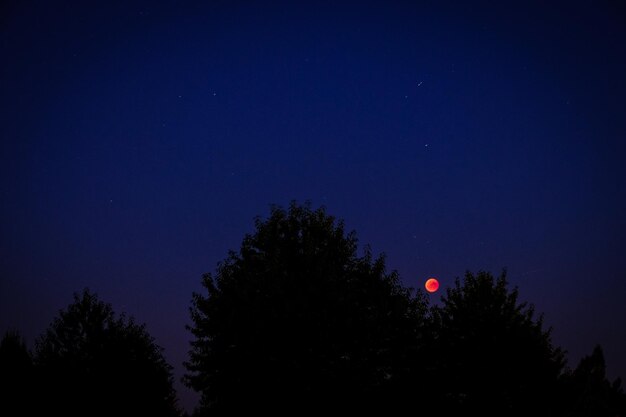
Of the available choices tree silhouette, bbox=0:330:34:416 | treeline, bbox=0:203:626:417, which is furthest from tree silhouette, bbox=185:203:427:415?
tree silhouette, bbox=0:330:34:416

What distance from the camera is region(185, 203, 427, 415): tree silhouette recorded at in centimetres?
1280

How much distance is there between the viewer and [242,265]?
51.0 ft

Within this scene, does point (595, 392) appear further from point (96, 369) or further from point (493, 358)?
point (96, 369)

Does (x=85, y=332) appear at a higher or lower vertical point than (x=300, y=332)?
higher

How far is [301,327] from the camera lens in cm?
1328

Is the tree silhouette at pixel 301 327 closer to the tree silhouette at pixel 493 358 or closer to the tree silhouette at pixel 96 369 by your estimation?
the tree silhouette at pixel 493 358

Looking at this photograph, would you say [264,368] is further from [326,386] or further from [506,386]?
[506,386]

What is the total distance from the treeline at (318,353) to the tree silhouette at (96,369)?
0.18 ft

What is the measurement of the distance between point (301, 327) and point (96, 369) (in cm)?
1189

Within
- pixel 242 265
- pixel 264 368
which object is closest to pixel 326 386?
pixel 264 368

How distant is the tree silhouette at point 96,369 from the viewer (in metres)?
18.8

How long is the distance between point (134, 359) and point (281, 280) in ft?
40.4

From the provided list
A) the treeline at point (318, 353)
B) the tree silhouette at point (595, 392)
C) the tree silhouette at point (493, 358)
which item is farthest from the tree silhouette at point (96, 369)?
the tree silhouette at point (595, 392)

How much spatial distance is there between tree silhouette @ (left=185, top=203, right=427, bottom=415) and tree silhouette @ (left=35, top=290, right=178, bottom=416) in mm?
6831
